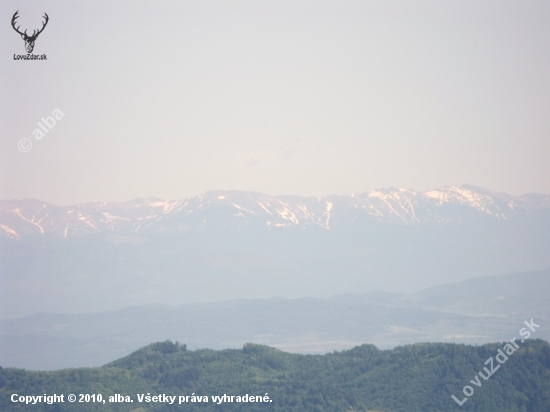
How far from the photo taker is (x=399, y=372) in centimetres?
11225

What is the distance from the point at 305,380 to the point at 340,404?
956 centimetres

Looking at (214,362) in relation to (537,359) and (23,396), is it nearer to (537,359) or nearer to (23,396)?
(23,396)

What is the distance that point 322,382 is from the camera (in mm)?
111500

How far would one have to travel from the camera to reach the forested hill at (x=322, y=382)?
4149 inches

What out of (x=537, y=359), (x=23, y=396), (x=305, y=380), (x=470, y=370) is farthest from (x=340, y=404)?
(x=23, y=396)

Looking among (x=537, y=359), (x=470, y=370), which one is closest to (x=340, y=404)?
(x=470, y=370)

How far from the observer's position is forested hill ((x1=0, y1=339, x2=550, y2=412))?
10538 centimetres

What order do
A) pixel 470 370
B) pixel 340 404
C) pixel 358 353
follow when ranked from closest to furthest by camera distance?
pixel 340 404
pixel 470 370
pixel 358 353

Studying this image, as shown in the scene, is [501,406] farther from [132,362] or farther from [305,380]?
[132,362]

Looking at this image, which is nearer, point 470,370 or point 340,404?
point 340,404

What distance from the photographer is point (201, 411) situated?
105938 millimetres

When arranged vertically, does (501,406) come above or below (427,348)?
below

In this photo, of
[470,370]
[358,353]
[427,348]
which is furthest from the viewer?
[358,353]

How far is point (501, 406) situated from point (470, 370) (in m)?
6.82
